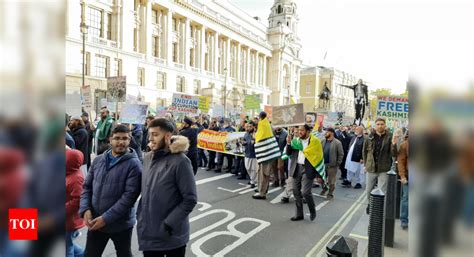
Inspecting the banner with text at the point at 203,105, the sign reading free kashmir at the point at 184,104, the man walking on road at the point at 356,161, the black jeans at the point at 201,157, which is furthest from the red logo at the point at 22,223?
the banner with text at the point at 203,105

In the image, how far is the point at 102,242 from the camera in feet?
10.5

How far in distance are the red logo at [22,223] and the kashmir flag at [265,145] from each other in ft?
22.5

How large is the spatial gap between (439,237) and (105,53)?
1490 inches

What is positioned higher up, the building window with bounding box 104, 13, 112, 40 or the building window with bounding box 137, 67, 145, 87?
the building window with bounding box 104, 13, 112, 40

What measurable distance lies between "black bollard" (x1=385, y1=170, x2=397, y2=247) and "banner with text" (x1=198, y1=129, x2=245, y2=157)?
6.07 meters

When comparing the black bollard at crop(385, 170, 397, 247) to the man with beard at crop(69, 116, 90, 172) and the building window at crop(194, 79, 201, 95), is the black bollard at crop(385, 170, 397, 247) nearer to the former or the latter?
the man with beard at crop(69, 116, 90, 172)

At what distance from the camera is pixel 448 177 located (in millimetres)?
826

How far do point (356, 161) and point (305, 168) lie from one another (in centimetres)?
382

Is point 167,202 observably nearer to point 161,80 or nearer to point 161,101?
point 161,101

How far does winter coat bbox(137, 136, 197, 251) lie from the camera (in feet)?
9.63

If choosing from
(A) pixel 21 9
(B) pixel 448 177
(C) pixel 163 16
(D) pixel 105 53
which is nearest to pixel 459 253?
(B) pixel 448 177

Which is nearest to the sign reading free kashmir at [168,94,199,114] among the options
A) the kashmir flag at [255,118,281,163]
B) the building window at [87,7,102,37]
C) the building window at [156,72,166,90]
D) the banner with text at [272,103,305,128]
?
the kashmir flag at [255,118,281,163]

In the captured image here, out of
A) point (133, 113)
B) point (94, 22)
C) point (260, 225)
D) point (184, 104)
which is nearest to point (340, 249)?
point (260, 225)

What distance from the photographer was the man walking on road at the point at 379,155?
21.1 ft
